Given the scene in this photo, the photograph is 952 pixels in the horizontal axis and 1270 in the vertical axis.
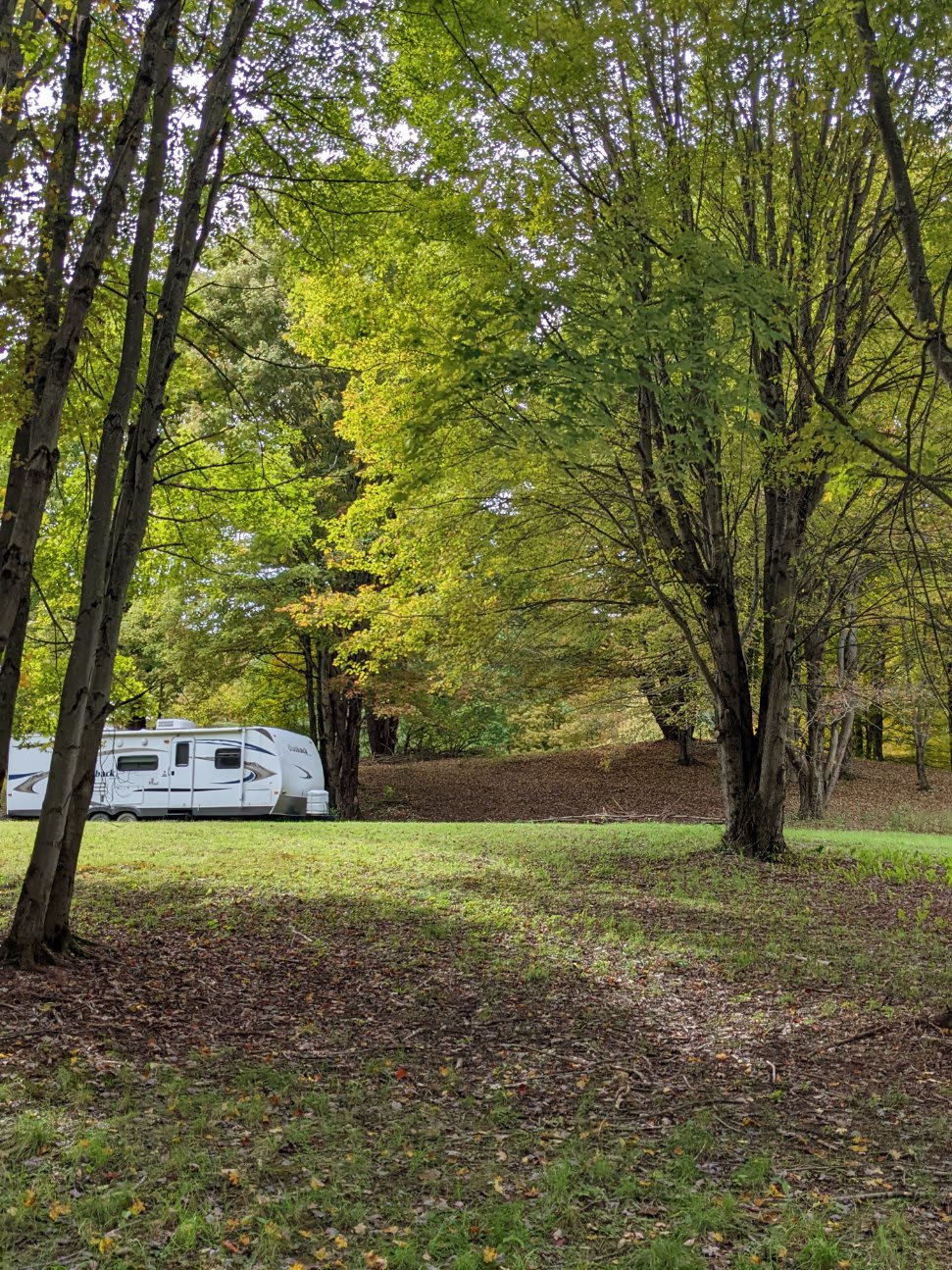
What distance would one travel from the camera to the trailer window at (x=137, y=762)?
806 inches

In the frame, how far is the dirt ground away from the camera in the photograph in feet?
75.4

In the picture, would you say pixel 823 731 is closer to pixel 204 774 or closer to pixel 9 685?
pixel 204 774

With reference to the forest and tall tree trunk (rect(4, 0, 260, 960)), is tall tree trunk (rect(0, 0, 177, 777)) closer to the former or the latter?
the forest

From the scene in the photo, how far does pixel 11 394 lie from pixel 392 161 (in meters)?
4.57

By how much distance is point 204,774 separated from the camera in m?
20.2

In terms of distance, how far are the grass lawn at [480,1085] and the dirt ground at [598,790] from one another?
556 inches

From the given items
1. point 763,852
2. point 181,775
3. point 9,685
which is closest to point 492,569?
point 763,852

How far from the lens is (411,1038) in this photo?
5156 millimetres

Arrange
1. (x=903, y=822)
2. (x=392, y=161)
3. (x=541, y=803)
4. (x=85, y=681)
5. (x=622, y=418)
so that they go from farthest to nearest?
(x=541, y=803), (x=903, y=822), (x=622, y=418), (x=392, y=161), (x=85, y=681)

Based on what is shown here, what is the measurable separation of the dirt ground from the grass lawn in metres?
14.1

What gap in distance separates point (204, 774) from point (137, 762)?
1606 millimetres

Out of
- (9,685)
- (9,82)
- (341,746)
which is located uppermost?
(9,82)

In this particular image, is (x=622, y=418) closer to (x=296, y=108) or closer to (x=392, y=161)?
(x=392, y=161)

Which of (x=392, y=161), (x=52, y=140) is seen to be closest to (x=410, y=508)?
(x=392, y=161)
